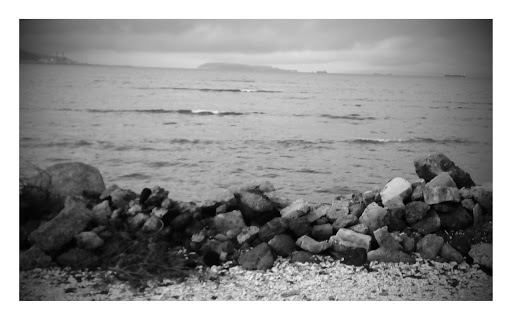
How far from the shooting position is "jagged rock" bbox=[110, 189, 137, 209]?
514cm

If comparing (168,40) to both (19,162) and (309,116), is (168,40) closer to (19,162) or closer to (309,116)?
(19,162)

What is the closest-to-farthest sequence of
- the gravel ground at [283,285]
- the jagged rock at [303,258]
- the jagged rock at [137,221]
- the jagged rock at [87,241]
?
the gravel ground at [283,285], the jagged rock at [87,241], the jagged rock at [303,258], the jagged rock at [137,221]

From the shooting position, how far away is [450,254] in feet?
15.6

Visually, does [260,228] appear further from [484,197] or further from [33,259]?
[484,197]

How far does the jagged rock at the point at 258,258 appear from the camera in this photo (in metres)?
4.57

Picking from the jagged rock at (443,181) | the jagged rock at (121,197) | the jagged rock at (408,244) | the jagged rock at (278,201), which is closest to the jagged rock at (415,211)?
the jagged rock at (408,244)

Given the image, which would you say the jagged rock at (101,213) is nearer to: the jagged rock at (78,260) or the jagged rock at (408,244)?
the jagged rock at (78,260)

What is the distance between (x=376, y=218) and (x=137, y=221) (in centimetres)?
266

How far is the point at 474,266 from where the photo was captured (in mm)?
4684

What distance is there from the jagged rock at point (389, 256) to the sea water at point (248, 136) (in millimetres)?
1298

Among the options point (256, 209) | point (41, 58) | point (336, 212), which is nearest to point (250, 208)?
point (256, 209)

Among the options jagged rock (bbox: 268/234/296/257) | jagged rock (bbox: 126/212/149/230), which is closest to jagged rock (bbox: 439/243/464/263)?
jagged rock (bbox: 268/234/296/257)

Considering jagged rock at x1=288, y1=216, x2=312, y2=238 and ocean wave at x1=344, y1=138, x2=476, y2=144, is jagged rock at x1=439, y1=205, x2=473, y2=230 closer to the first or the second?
ocean wave at x1=344, y1=138, x2=476, y2=144

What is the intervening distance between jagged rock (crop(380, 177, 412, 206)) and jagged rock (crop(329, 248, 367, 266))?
0.83m
